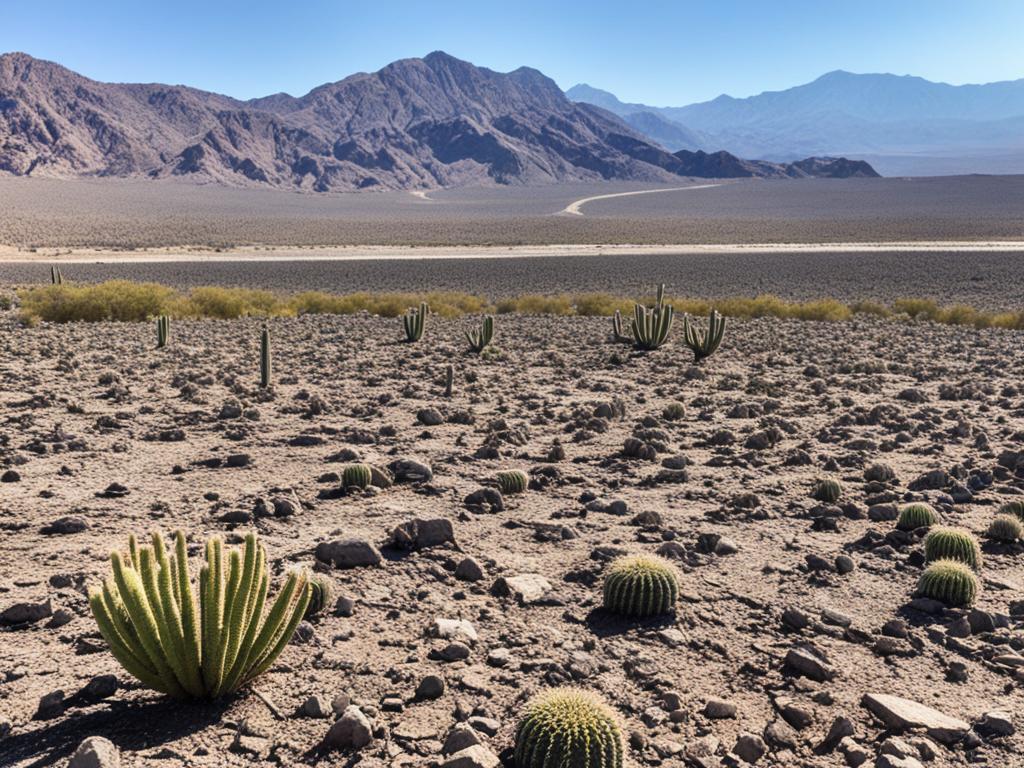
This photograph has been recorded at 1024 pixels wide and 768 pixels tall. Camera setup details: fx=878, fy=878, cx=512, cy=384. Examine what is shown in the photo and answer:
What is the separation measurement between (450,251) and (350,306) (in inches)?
1327

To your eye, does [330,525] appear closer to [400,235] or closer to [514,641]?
[514,641]

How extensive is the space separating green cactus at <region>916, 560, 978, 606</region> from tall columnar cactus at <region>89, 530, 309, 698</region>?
152 inches

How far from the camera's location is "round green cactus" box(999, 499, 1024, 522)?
7.06 meters

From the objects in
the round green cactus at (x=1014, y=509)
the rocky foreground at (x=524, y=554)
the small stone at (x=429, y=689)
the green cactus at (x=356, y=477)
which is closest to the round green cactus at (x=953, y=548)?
the rocky foreground at (x=524, y=554)

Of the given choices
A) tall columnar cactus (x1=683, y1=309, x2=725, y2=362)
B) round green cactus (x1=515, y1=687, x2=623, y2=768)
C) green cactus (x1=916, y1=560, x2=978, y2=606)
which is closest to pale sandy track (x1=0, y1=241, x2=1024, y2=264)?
tall columnar cactus (x1=683, y1=309, x2=725, y2=362)

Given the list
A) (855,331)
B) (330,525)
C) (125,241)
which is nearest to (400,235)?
(125,241)

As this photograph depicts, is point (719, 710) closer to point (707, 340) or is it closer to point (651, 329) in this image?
point (707, 340)

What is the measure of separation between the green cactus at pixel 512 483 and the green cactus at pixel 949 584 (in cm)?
335

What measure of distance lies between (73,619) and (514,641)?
2.52m

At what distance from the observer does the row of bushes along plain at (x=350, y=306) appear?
71.8ft

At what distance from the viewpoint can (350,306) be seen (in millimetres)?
26516

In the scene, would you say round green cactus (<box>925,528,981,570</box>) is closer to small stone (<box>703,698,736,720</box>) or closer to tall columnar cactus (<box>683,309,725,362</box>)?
small stone (<box>703,698,736,720</box>)

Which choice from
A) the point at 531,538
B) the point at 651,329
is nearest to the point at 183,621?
the point at 531,538

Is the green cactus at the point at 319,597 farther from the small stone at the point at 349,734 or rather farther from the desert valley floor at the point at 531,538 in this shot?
the small stone at the point at 349,734
